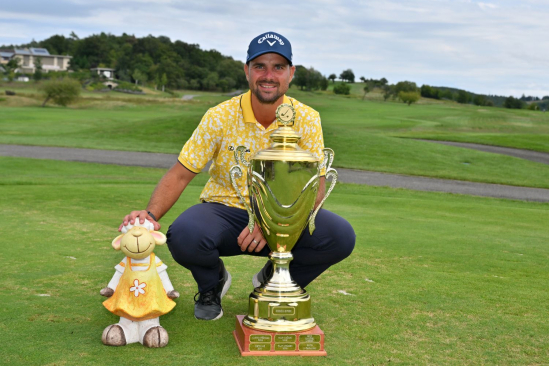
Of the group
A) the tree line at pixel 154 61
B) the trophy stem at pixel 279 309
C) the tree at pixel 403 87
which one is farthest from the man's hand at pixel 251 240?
the tree line at pixel 154 61

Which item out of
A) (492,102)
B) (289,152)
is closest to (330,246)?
(289,152)

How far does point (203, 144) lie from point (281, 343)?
153 cm

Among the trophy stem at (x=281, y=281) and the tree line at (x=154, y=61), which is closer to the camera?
the trophy stem at (x=281, y=281)

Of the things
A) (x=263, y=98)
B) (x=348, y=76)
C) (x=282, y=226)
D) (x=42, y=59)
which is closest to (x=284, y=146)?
(x=282, y=226)

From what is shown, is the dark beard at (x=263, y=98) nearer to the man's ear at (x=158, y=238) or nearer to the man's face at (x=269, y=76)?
the man's face at (x=269, y=76)

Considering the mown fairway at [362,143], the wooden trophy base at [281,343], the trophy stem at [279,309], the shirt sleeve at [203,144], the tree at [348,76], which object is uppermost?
the tree at [348,76]

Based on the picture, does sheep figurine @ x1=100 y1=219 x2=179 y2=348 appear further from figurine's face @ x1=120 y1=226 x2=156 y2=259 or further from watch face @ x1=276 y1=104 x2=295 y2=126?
watch face @ x1=276 y1=104 x2=295 y2=126

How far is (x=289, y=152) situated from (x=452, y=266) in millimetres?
2934

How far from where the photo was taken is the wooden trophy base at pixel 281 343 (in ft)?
10.6

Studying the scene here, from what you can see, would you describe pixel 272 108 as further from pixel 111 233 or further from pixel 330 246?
pixel 111 233

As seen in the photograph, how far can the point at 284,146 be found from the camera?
11.6 feet

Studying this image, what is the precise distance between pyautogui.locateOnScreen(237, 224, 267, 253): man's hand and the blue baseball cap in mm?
1162

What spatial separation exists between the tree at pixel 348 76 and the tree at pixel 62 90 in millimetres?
74157

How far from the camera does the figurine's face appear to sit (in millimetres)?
3283
